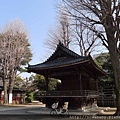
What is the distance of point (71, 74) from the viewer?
1591 centimetres

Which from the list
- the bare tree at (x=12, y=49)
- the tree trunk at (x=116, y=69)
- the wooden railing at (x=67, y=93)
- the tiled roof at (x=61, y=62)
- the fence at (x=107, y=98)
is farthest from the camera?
the bare tree at (x=12, y=49)

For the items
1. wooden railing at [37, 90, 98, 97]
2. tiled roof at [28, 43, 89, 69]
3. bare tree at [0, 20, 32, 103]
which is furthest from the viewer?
bare tree at [0, 20, 32, 103]

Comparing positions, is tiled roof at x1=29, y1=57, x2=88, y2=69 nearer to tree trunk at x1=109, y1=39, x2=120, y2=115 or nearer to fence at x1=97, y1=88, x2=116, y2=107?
tree trunk at x1=109, y1=39, x2=120, y2=115

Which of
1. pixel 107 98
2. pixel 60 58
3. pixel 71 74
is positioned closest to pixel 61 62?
pixel 60 58

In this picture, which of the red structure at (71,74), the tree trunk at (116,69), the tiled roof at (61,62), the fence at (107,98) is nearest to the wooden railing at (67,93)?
the red structure at (71,74)

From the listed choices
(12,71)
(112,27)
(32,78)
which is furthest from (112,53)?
(32,78)

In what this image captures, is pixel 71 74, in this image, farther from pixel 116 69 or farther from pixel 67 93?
pixel 116 69

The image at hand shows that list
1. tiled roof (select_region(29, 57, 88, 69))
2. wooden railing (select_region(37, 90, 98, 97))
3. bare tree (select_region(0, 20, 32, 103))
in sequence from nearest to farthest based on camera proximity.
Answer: tiled roof (select_region(29, 57, 88, 69))
wooden railing (select_region(37, 90, 98, 97))
bare tree (select_region(0, 20, 32, 103))

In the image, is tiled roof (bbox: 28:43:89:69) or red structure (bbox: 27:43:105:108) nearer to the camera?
red structure (bbox: 27:43:105:108)

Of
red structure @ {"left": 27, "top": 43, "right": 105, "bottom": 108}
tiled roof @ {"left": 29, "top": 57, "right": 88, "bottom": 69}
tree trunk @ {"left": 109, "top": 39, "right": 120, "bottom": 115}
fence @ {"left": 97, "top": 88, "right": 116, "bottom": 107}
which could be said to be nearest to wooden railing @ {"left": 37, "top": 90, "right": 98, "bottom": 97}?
red structure @ {"left": 27, "top": 43, "right": 105, "bottom": 108}

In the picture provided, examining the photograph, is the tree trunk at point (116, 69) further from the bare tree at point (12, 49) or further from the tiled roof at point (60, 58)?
the bare tree at point (12, 49)

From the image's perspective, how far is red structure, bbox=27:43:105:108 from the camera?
14.1 m

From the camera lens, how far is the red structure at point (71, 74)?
14.1 metres

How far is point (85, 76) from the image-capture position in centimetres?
1661
